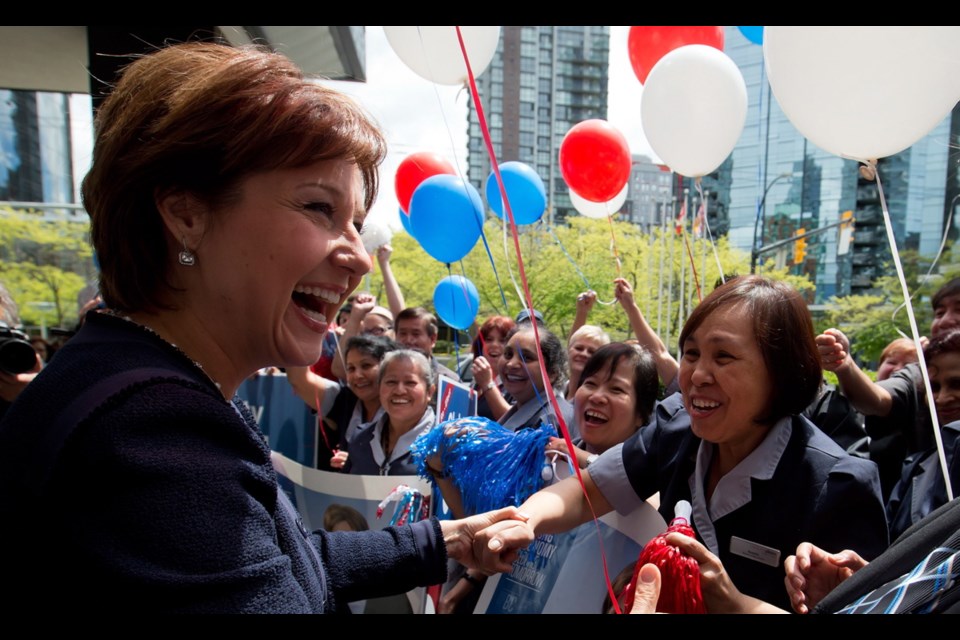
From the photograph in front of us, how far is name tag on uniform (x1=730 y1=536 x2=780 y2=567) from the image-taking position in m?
1.63

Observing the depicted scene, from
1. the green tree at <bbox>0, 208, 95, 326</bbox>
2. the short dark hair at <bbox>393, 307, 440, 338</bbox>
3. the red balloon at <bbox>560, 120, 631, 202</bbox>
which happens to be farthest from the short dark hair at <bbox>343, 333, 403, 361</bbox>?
the green tree at <bbox>0, 208, 95, 326</bbox>

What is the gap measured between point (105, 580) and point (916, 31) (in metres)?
2.62

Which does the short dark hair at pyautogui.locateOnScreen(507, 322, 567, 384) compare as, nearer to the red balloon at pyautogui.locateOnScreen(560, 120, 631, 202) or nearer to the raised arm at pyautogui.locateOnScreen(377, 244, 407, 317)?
the raised arm at pyautogui.locateOnScreen(377, 244, 407, 317)

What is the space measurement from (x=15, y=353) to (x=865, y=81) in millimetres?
3421

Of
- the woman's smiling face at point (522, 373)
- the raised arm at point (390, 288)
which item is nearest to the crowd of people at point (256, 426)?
the woman's smiling face at point (522, 373)

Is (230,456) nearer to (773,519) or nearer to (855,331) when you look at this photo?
(773,519)

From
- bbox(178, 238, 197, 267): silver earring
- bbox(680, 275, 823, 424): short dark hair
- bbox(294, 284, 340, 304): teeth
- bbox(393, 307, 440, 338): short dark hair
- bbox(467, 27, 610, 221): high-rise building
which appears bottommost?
bbox(393, 307, 440, 338): short dark hair

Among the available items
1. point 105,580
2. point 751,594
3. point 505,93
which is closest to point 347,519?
point 751,594

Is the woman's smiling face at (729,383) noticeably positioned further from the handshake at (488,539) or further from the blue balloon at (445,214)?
the blue balloon at (445,214)

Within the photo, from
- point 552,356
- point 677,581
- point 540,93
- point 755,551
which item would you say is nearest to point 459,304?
point 552,356

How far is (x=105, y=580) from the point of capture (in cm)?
77

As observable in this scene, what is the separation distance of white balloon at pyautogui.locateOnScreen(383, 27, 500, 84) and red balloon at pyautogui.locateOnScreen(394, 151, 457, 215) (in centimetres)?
222

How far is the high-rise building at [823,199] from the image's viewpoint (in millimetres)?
28859

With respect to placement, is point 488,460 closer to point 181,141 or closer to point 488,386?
point 181,141
